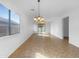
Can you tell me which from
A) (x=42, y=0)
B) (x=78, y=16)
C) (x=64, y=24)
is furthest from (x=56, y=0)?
(x=64, y=24)

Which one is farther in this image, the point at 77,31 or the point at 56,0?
the point at 77,31

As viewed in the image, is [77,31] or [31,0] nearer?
[31,0]

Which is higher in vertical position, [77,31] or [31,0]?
[31,0]

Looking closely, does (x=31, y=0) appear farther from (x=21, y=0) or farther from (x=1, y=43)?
(x=1, y=43)

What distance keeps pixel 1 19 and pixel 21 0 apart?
5.00 ft

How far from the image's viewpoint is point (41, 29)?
2347 cm

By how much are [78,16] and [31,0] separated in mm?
3300

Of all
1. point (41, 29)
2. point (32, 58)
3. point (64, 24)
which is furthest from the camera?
point (41, 29)

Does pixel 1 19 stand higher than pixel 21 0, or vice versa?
pixel 21 0

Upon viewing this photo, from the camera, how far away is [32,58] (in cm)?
359

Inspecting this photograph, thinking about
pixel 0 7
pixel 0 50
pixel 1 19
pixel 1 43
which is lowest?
pixel 0 50

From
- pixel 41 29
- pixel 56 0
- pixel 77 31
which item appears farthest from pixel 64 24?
pixel 41 29

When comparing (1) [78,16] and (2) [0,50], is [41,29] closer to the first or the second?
(1) [78,16]

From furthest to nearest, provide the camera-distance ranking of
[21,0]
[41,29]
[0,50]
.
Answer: [41,29], [21,0], [0,50]
